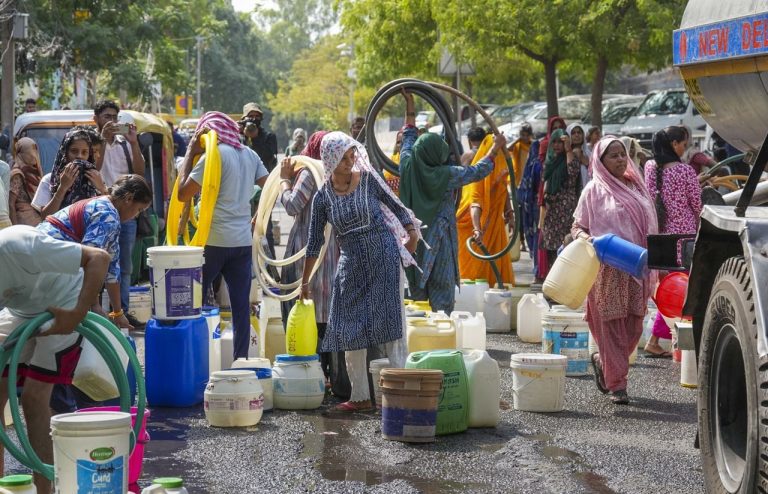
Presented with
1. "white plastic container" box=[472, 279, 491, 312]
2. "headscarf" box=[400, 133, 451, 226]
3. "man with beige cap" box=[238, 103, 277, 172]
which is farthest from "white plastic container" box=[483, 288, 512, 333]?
"man with beige cap" box=[238, 103, 277, 172]

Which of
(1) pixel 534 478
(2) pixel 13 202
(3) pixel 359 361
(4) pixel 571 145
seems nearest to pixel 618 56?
(4) pixel 571 145

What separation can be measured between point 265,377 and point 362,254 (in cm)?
105

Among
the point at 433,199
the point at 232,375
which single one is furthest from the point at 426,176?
the point at 232,375

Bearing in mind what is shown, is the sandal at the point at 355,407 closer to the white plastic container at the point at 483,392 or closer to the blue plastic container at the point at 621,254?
the white plastic container at the point at 483,392

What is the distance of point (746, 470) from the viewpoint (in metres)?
4.81

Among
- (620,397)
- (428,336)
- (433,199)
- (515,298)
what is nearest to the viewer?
(620,397)

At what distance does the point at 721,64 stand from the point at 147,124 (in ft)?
37.0

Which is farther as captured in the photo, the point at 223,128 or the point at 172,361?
the point at 223,128

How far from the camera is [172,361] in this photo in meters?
8.73

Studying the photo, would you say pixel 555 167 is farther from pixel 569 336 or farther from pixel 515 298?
pixel 569 336

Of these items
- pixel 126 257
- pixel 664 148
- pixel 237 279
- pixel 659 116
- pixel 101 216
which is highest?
pixel 659 116

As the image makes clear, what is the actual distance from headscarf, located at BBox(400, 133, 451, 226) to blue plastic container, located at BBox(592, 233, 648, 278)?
2443 mm

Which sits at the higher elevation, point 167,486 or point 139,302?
point 139,302

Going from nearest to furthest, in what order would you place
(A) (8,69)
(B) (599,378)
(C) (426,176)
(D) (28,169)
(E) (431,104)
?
(B) (599,378), (C) (426,176), (D) (28,169), (E) (431,104), (A) (8,69)
